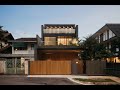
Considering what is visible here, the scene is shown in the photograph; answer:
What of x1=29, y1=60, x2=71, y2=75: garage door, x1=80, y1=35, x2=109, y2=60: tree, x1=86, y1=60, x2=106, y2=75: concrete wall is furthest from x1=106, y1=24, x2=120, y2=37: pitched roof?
x1=29, y1=60, x2=71, y2=75: garage door

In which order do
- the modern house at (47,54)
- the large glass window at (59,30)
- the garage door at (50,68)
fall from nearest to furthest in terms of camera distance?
the modern house at (47,54) → the garage door at (50,68) → the large glass window at (59,30)

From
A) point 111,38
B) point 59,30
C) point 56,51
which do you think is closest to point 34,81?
point 111,38

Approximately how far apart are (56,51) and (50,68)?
5.71m

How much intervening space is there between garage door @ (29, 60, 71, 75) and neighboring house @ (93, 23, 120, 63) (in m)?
3.72

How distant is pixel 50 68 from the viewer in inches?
714

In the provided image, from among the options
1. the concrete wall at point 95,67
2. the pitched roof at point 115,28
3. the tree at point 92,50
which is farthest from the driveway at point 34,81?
the pitched roof at point 115,28

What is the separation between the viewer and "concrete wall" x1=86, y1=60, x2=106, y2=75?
698 inches

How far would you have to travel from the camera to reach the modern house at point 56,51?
18.1 m

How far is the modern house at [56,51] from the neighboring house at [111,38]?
2892 millimetres

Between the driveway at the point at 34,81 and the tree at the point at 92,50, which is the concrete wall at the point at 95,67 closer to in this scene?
the tree at the point at 92,50

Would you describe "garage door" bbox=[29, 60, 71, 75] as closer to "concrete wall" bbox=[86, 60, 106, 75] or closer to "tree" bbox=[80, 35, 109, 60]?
"concrete wall" bbox=[86, 60, 106, 75]

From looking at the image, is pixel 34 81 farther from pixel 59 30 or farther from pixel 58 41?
pixel 59 30
